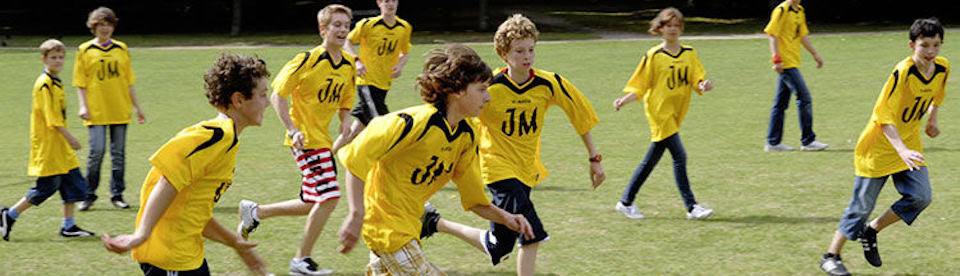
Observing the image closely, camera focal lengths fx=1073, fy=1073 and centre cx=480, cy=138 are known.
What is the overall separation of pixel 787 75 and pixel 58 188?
26.5 ft

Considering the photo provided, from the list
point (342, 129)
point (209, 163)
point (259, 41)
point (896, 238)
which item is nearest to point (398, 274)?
point (209, 163)

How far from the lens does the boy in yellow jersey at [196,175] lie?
14.4 feet

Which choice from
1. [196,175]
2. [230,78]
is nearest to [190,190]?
[196,175]

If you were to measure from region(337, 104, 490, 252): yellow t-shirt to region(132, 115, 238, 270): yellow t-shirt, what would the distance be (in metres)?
0.54

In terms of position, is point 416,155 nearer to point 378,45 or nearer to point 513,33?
point 513,33

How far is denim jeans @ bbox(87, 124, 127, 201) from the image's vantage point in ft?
31.2

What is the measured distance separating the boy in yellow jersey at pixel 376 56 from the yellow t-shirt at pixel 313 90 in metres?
4.06

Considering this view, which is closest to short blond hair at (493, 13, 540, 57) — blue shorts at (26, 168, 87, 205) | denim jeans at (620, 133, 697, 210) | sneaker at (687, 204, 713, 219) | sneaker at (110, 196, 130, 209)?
denim jeans at (620, 133, 697, 210)

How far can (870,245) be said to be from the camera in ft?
22.7

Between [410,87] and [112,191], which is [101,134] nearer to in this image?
[112,191]

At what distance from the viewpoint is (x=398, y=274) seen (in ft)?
16.3

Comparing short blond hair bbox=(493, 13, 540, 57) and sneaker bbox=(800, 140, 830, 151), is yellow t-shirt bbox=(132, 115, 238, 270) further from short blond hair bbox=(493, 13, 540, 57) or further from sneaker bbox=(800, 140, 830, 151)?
sneaker bbox=(800, 140, 830, 151)

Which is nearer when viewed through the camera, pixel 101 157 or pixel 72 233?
pixel 72 233

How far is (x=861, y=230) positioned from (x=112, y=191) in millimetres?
6413
